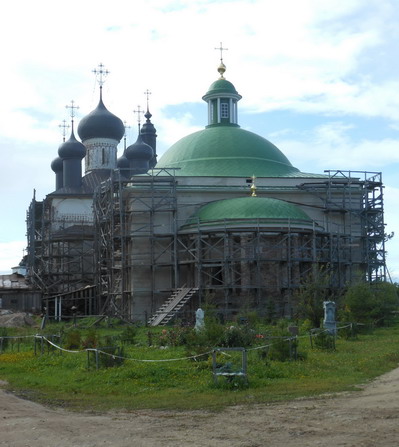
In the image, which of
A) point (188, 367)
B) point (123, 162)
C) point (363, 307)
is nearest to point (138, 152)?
point (123, 162)

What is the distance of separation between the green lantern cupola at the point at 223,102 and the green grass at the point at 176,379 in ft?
84.9

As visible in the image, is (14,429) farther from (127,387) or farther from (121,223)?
(121,223)

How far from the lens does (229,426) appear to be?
1064 cm

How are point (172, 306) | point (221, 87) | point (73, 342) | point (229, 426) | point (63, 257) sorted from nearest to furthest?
point (229, 426) → point (73, 342) → point (172, 306) → point (221, 87) → point (63, 257)

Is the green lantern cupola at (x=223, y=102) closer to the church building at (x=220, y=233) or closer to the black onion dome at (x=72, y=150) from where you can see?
the church building at (x=220, y=233)

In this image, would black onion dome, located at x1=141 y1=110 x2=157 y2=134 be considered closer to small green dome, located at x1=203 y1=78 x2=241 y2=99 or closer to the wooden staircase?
small green dome, located at x1=203 y1=78 x2=241 y2=99

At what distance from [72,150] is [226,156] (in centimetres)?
1597

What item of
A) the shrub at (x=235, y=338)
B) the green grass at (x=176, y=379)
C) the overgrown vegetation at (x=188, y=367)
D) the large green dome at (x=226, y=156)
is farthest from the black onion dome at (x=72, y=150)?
the shrub at (x=235, y=338)

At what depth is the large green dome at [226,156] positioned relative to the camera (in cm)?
4081

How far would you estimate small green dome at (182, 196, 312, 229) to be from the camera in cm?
3462

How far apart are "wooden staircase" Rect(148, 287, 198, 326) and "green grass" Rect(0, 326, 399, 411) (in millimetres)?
12326

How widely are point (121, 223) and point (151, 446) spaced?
90.6 feet

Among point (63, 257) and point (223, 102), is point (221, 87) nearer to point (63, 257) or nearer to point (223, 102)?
point (223, 102)

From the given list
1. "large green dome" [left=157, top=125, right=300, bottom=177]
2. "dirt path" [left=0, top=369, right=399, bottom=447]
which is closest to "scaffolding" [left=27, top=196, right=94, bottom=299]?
"large green dome" [left=157, top=125, right=300, bottom=177]
